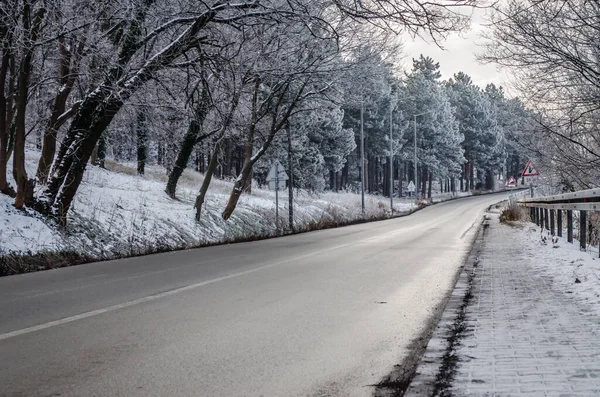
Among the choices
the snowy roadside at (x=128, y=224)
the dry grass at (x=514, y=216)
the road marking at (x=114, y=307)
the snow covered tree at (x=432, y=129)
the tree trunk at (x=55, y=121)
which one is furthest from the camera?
the snow covered tree at (x=432, y=129)

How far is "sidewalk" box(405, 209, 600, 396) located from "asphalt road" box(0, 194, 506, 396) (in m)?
0.36

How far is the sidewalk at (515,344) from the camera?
3.66 m

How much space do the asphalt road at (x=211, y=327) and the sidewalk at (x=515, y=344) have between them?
1.19 feet

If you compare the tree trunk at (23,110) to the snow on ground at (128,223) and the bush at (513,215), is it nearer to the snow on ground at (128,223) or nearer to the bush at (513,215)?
the snow on ground at (128,223)

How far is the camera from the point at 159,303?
671 cm

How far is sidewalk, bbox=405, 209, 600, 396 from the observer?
3.66 metres

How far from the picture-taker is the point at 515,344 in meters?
4.68

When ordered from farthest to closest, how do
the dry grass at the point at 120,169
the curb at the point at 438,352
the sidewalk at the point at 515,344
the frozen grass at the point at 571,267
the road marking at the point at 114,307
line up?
the dry grass at the point at 120,169 < the frozen grass at the point at 571,267 < the road marking at the point at 114,307 < the curb at the point at 438,352 < the sidewalk at the point at 515,344

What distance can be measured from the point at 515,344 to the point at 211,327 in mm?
2645

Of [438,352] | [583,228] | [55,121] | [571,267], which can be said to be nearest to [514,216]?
[583,228]

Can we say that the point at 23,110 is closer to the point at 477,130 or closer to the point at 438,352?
the point at 438,352

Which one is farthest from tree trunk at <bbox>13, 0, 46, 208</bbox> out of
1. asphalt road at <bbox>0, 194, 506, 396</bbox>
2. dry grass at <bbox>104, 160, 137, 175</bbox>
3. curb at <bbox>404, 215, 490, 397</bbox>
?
dry grass at <bbox>104, 160, 137, 175</bbox>

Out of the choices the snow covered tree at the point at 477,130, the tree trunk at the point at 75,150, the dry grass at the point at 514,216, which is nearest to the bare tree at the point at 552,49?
the tree trunk at the point at 75,150

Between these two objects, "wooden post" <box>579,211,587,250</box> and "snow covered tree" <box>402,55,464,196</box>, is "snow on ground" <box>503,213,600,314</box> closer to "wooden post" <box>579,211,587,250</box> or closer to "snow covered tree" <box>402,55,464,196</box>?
"wooden post" <box>579,211,587,250</box>
